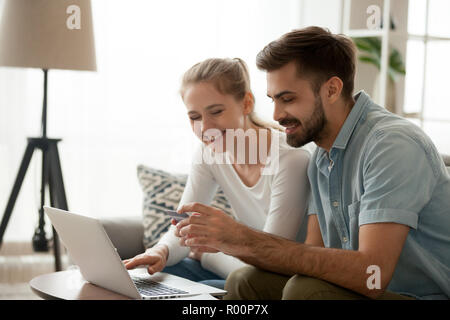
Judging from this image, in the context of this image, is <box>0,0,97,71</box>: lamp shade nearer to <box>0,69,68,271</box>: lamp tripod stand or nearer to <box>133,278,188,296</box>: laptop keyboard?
<box>0,69,68,271</box>: lamp tripod stand

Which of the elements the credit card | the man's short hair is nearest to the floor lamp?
the man's short hair

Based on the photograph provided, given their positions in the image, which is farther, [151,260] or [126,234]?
[126,234]

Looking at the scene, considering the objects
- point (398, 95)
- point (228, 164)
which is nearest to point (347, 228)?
point (228, 164)

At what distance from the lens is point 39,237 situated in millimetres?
3195

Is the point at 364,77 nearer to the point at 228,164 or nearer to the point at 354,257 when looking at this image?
the point at 228,164

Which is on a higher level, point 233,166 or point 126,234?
point 233,166

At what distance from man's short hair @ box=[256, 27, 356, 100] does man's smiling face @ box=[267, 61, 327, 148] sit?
0.02 m

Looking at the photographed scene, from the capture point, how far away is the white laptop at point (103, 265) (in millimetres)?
1412

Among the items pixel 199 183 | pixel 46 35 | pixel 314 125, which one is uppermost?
pixel 46 35

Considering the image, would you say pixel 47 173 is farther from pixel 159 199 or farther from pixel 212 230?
pixel 212 230

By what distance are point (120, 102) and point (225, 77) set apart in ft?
5.46

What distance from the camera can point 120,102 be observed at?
11.9 feet

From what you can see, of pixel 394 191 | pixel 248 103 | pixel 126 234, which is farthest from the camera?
pixel 126 234

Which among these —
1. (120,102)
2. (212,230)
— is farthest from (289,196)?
(120,102)
